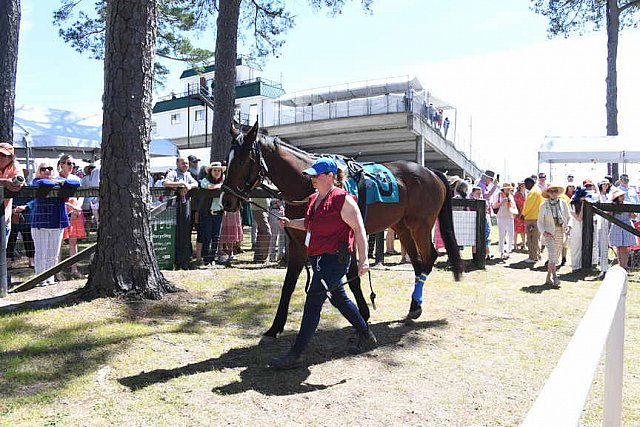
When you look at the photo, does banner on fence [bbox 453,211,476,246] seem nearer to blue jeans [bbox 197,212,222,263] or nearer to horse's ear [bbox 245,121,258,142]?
blue jeans [bbox 197,212,222,263]

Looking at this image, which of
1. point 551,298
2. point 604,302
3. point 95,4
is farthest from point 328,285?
point 95,4

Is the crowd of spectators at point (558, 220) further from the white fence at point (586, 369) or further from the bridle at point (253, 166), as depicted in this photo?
the white fence at point (586, 369)

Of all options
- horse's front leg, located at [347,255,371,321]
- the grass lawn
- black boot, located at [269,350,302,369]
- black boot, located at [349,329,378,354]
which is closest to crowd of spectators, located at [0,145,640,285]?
the grass lawn

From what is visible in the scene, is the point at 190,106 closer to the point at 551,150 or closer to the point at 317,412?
the point at 551,150

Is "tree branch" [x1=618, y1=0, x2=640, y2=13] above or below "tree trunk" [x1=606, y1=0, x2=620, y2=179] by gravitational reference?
above

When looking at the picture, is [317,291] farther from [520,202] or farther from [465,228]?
[520,202]

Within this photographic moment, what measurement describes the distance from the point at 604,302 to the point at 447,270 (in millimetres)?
8218

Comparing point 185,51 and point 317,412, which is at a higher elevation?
point 185,51

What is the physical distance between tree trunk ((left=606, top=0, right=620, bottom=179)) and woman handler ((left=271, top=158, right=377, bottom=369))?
20.9 m

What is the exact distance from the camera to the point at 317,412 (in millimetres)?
3547

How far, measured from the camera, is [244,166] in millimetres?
5094

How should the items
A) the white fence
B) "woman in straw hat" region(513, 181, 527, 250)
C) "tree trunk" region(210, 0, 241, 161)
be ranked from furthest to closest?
"woman in straw hat" region(513, 181, 527, 250) < "tree trunk" region(210, 0, 241, 161) < the white fence

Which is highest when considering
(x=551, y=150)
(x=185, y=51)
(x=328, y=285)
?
(x=185, y=51)

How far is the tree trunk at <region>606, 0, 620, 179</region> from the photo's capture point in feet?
69.2
